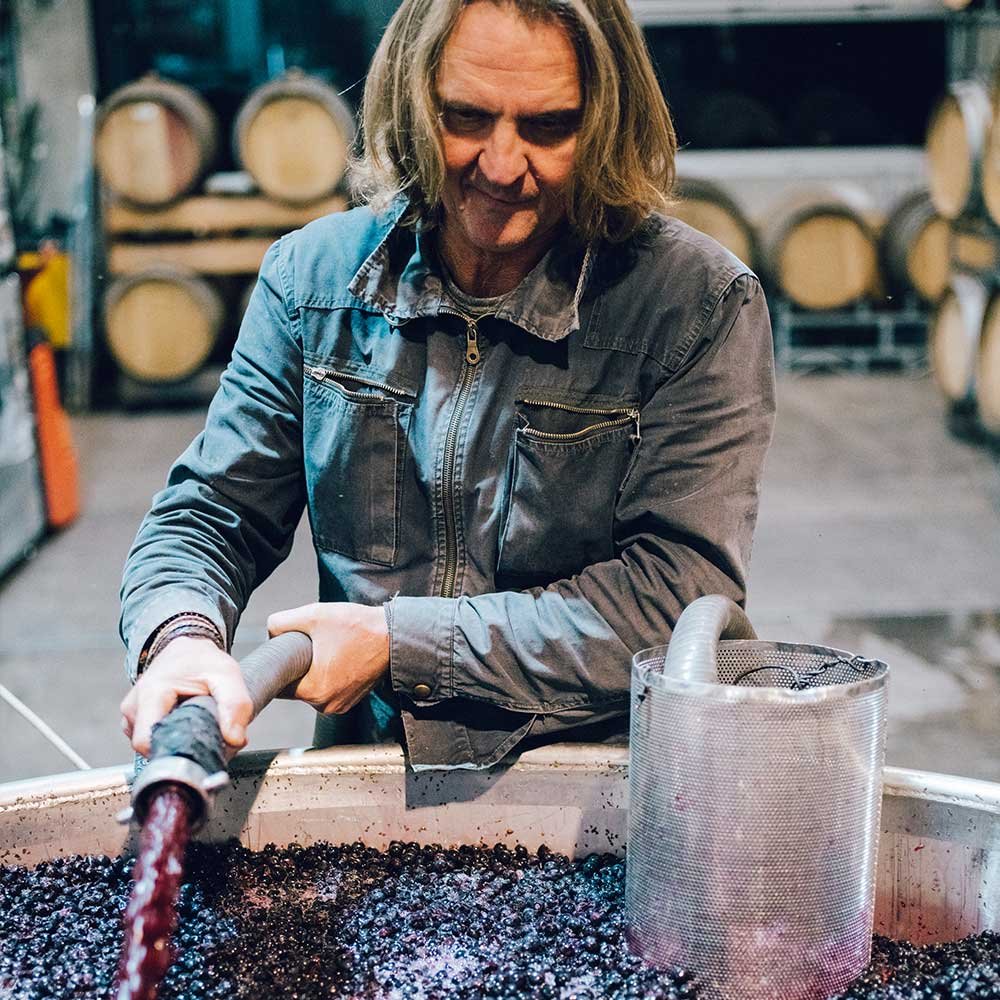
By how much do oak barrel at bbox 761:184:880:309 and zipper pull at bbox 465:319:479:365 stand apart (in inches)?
235

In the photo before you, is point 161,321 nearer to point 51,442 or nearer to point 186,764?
point 51,442

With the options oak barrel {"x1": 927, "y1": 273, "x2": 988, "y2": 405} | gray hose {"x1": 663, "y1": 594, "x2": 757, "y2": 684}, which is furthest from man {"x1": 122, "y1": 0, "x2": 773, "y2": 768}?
oak barrel {"x1": 927, "y1": 273, "x2": 988, "y2": 405}

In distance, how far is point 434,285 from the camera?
1458 millimetres

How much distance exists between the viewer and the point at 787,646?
3.94ft

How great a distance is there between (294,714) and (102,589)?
1.28 m

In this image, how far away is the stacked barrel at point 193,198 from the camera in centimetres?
610

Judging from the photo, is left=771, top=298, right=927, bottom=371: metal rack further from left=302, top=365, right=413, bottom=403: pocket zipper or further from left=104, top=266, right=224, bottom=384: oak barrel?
left=302, top=365, right=413, bottom=403: pocket zipper

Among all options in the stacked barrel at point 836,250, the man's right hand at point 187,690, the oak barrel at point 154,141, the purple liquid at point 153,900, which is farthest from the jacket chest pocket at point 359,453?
the stacked barrel at point 836,250

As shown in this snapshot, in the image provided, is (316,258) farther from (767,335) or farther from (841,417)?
(841,417)

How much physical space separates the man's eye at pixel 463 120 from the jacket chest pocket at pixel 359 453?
0.97 feet

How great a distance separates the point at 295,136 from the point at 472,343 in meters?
5.01

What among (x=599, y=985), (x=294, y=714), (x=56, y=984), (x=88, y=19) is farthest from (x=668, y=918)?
(x=88, y=19)

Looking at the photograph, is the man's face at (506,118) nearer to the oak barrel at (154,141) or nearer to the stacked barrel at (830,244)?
the oak barrel at (154,141)

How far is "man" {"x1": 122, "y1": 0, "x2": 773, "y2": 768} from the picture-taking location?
1327 mm
